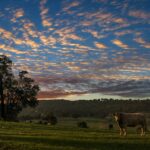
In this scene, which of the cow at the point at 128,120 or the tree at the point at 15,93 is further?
the tree at the point at 15,93

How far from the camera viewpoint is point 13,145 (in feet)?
105

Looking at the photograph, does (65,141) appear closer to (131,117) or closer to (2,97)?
(131,117)

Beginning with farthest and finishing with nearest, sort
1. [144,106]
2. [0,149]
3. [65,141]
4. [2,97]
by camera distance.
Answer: [144,106] → [2,97] → [65,141] → [0,149]

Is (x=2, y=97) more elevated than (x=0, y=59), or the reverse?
(x=0, y=59)

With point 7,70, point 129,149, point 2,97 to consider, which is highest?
point 7,70

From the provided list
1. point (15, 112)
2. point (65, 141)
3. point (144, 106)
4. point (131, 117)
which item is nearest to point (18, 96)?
point (15, 112)

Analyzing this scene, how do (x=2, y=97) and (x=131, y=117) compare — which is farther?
(x=2, y=97)

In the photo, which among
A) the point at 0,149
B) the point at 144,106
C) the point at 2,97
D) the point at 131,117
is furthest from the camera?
the point at 144,106

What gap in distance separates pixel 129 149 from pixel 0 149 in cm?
875

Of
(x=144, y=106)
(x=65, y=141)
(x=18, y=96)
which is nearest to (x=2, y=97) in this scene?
(x=18, y=96)

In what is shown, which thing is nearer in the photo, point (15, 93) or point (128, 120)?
point (128, 120)

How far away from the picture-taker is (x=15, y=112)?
106 m

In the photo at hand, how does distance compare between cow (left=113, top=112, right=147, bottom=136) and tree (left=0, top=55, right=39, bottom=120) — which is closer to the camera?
cow (left=113, top=112, right=147, bottom=136)

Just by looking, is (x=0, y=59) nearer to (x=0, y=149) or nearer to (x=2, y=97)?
(x=2, y=97)
